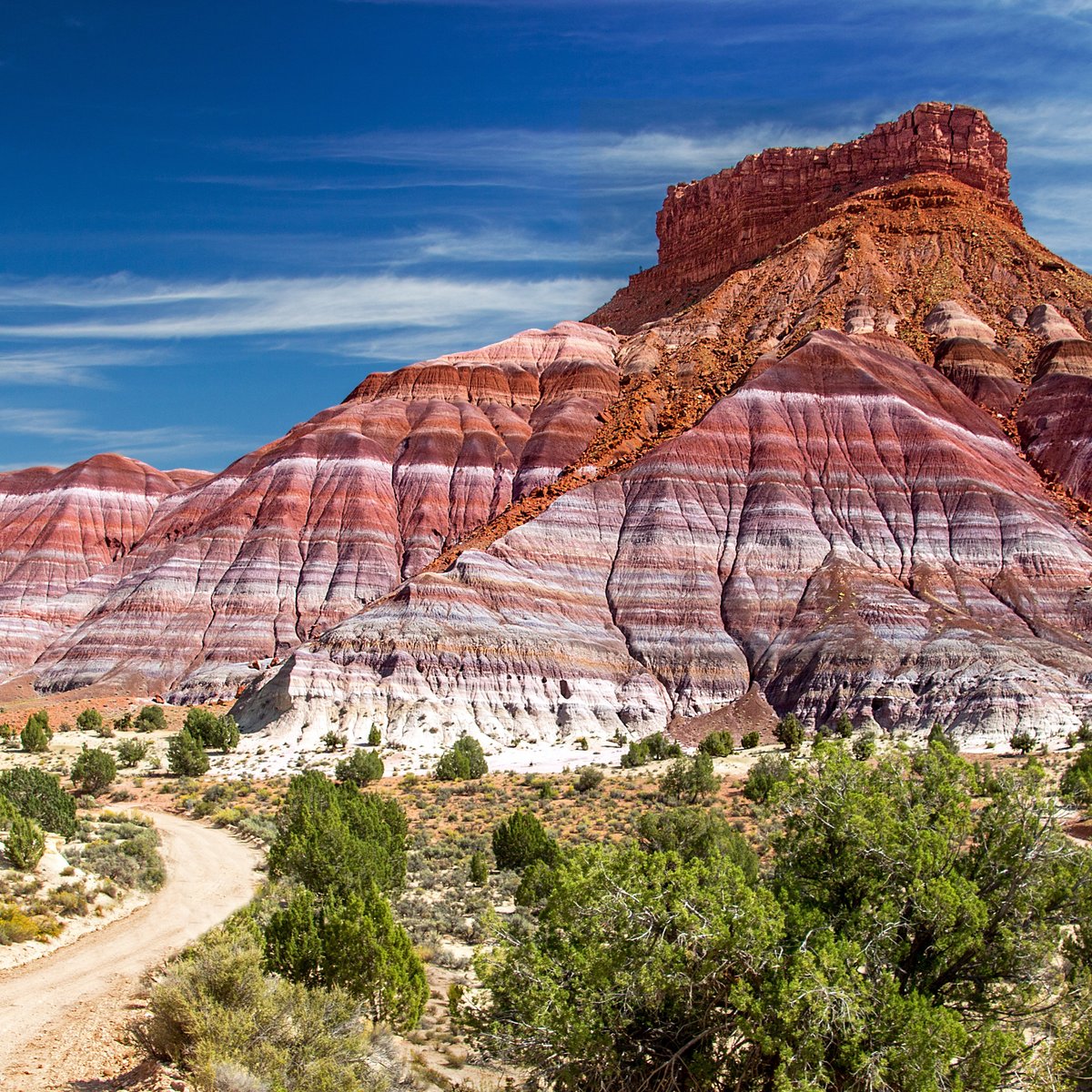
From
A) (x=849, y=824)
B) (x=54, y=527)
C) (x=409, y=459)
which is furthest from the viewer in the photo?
(x=54, y=527)

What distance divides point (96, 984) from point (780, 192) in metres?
116

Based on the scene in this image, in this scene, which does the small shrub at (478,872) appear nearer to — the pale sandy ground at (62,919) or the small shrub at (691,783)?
the pale sandy ground at (62,919)

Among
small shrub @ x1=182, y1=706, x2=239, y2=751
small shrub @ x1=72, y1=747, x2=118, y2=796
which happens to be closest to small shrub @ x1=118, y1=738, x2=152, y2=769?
small shrub @ x1=182, y1=706, x2=239, y2=751

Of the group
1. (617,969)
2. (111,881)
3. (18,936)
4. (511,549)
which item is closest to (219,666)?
(511,549)

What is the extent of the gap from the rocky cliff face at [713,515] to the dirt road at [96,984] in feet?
97.6

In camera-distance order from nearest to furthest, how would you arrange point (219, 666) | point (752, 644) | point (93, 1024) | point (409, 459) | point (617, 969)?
point (617, 969)
point (93, 1024)
point (752, 644)
point (219, 666)
point (409, 459)

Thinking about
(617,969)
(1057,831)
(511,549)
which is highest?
(511,549)

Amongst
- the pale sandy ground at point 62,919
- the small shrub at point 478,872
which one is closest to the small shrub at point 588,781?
the small shrub at point 478,872

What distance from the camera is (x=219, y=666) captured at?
83.2m

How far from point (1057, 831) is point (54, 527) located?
107321 millimetres

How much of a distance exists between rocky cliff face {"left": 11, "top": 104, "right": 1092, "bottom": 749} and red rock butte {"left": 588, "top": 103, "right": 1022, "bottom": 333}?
431mm

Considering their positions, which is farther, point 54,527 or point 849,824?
point 54,527

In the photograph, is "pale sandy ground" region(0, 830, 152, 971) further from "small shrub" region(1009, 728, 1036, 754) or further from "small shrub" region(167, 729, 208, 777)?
"small shrub" region(1009, 728, 1036, 754)

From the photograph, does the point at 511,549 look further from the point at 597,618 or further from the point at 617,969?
the point at 617,969
